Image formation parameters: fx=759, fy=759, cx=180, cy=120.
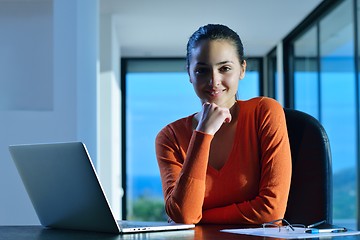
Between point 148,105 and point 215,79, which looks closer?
point 215,79

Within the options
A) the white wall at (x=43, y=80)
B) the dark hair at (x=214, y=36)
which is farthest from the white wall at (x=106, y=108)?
the dark hair at (x=214, y=36)

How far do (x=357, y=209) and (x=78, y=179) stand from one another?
430 centimetres

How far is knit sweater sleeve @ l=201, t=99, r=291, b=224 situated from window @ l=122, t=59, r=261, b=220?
7194mm

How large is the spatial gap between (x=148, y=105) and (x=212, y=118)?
7731 millimetres

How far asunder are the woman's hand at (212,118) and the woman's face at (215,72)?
0.22 feet

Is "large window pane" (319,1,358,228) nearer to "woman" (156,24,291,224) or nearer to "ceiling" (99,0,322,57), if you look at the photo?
"ceiling" (99,0,322,57)

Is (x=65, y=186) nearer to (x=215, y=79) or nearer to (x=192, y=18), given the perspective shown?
(x=215, y=79)

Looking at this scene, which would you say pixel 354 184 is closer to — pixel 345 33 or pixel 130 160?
pixel 345 33

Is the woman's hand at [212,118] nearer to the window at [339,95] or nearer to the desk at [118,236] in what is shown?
the desk at [118,236]

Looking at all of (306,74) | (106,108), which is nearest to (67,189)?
(106,108)

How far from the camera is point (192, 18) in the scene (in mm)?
7254

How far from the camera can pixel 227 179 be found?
2.03 meters

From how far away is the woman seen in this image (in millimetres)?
1954

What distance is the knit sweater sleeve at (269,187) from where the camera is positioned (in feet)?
6.37
